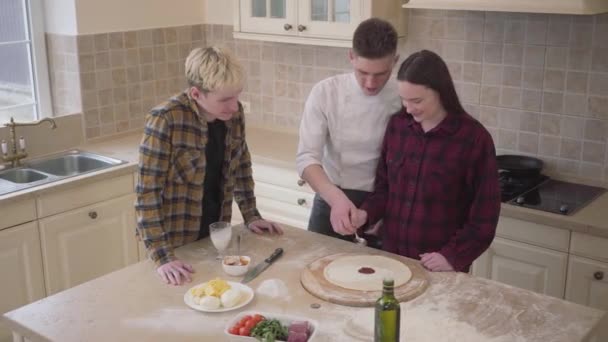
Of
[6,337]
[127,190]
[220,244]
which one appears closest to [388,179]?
[220,244]

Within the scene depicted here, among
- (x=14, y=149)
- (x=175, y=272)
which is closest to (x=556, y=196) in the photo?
(x=175, y=272)

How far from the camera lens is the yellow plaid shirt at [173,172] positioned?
2068 millimetres

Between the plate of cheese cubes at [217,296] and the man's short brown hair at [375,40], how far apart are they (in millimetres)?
805

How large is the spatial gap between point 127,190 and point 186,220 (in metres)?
1.28

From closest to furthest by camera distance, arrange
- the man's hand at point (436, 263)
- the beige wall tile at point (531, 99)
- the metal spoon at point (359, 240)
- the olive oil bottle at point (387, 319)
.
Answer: the olive oil bottle at point (387, 319), the man's hand at point (436, 263), the metal spoon at point (359, 240), the beige wall tile at point (531, 99)

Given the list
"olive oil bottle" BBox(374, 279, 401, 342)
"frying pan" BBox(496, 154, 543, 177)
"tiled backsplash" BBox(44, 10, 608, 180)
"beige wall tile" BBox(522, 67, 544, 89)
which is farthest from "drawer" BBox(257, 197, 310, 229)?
"olive oil bottle" BBox(374, 279, 401, 342)

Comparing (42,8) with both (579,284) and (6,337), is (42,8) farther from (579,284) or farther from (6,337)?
(579,284)

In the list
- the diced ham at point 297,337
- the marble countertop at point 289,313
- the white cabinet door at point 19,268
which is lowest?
the white cabinet door at point 19,268

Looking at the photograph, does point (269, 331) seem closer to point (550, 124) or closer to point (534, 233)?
point (534, 233)

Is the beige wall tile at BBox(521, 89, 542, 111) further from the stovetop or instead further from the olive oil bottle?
the olive oil bottle

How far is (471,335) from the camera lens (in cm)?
166

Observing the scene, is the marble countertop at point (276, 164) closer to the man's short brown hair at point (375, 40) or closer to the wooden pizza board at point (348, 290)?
the wooden pizza board at point (348, 290)

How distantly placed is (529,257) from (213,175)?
51.7 inches

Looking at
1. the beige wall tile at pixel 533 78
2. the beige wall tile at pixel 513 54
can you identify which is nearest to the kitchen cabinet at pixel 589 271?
the beige wall tile at pixel 533 78
